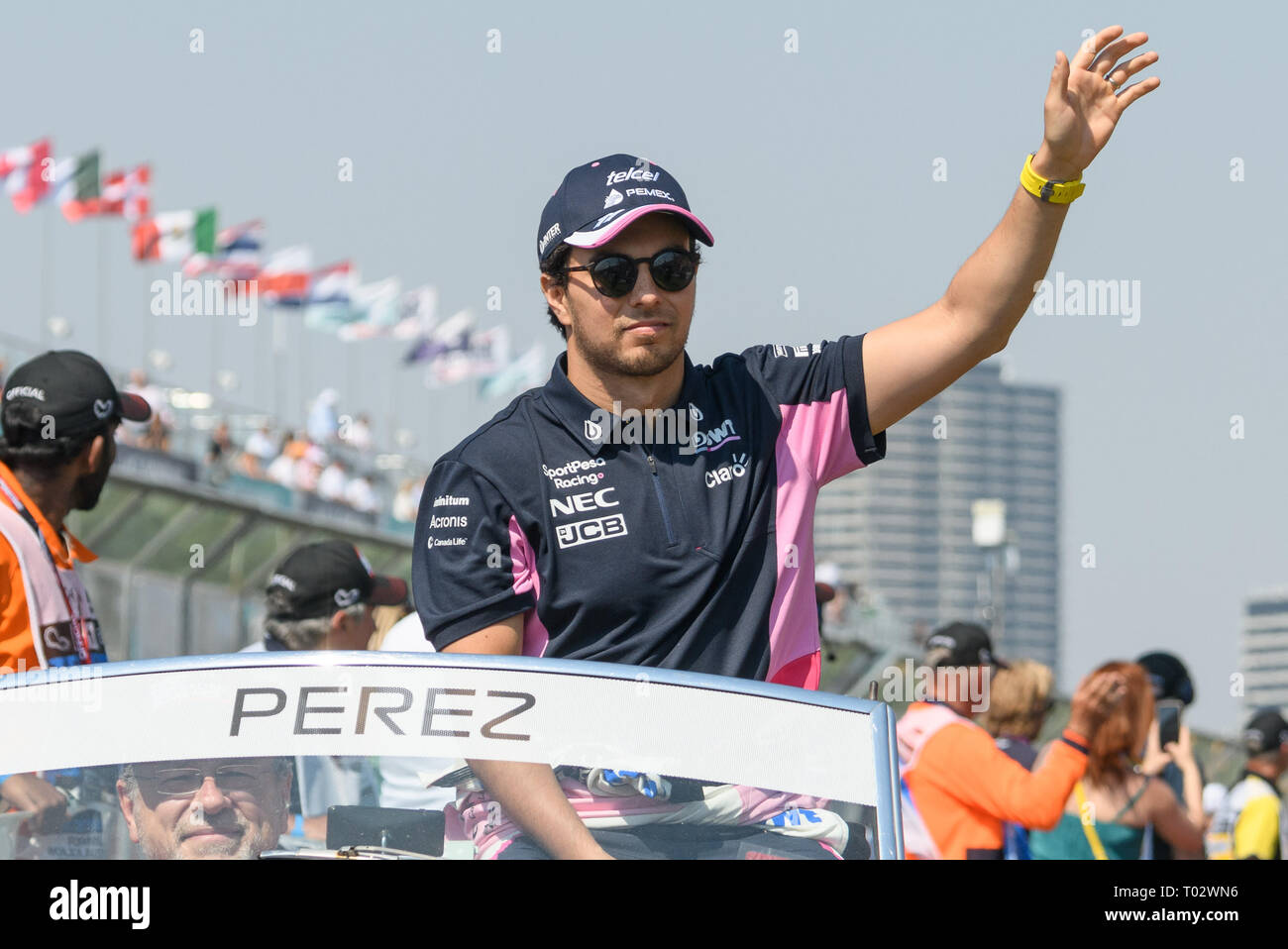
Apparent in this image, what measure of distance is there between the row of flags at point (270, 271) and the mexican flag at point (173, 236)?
0.02 meters

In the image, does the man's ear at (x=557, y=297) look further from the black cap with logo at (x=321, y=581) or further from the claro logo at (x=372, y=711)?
the black cap with logo at (x=321, y=581)

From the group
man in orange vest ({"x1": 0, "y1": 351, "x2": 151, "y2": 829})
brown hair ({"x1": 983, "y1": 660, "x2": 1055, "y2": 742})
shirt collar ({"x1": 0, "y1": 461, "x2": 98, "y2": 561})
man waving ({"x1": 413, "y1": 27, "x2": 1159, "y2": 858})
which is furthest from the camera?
brown hair ({"x1": 983, "y1": 660, "x2": 1055, "y2": 742})

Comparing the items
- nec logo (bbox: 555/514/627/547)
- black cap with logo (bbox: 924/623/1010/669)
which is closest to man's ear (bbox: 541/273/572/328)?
nec logo (bbox: 555/514/627/547)

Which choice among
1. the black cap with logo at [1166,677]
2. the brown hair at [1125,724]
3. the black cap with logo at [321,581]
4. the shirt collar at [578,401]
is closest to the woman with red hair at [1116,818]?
the brown hair at [1125,724]

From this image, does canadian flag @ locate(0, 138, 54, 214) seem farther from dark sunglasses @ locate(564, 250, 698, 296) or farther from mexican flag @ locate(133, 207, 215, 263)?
dark sunglasses @ locate(564, 250, 698, 296)

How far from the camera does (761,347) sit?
392 cm

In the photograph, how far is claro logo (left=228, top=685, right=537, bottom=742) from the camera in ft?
8.05

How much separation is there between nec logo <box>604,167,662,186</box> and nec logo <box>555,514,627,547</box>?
2.06 ft

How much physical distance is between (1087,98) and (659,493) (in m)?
1.11

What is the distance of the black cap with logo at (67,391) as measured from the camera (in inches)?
190

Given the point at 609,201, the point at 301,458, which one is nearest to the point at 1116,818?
the point at 609,201

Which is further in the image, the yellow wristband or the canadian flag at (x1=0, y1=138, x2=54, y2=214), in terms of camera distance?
the canadian flag at (x1=0, y1=138, x2=54, y2=214)
